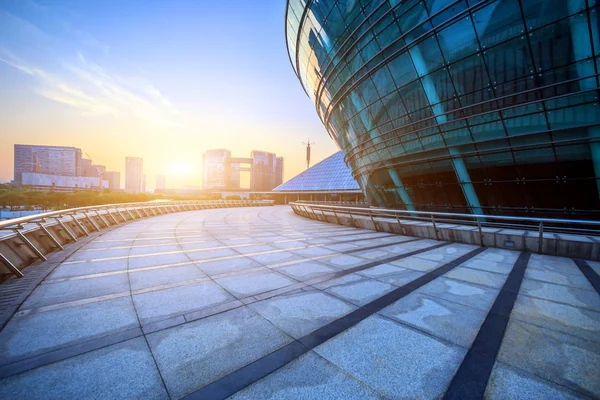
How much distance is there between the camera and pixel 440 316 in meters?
3.64

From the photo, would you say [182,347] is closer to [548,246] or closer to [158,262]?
[158,262]

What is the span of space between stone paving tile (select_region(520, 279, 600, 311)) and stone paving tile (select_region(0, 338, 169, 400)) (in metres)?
6.06

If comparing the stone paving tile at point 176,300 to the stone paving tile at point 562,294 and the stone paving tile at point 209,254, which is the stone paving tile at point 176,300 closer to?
the stone paving tile at point 209,254

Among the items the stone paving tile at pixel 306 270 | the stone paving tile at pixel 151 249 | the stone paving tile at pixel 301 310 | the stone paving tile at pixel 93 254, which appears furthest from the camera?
the stone paving tile at pixel 151 249

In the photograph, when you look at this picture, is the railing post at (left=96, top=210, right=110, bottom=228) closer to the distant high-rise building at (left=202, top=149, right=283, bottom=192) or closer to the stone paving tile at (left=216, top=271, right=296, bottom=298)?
the stone paving tile at (left=216, top=271, right=296, bottom=298)

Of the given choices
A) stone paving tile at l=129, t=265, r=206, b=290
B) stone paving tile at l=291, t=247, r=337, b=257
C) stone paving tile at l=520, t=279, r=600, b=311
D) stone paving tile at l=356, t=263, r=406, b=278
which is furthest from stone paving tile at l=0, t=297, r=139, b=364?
stone paving tile at l=520, t=279, r=600, b=311

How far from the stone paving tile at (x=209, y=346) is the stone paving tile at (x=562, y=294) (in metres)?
4.85

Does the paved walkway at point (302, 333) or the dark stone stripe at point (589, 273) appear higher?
the dark stone stripe at point (589, 273)

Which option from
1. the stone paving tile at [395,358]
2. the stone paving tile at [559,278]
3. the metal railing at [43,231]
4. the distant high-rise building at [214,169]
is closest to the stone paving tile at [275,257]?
the stone paving tile at [395,358]

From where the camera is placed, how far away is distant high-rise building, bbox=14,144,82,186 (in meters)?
123

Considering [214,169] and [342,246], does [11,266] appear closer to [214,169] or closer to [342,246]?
[342,246]

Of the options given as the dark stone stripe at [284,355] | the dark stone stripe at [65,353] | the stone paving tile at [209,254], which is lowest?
the stone paving tile at [209,254]

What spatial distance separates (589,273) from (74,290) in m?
11.0

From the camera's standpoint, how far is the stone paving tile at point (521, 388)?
217cm
